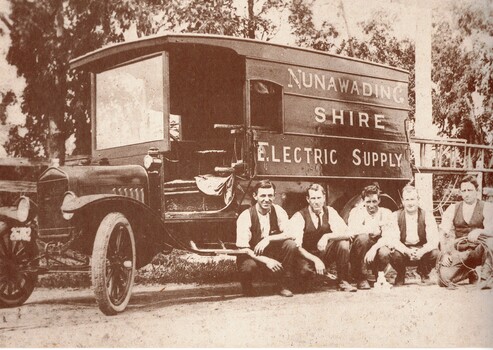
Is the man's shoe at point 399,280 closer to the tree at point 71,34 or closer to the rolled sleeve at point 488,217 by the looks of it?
the rolled sleeve at point 488,217

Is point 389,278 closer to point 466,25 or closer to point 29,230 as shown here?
point 466,25

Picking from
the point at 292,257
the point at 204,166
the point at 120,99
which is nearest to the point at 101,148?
the point at 120,99

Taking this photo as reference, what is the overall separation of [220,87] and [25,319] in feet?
6.58

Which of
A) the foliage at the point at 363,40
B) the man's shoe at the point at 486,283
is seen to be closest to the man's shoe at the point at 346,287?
the man's shoe at the point at 486,283

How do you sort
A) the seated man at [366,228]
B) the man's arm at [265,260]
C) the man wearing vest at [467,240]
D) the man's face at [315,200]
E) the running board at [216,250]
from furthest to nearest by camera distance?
the man wearing vest at [467,240] → the seated man at [366,228] → the man's face at [315,200] → the man's arm at [265,260] → the running board at [216,250]

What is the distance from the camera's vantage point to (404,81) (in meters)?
4.97

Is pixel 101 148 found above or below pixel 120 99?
below

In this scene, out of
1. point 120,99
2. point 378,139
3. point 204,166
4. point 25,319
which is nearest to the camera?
point 25,319

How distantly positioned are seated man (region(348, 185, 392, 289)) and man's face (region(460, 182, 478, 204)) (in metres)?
0.65

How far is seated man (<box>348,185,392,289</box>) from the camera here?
4.50 metres

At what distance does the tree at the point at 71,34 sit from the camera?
3988 millimetres

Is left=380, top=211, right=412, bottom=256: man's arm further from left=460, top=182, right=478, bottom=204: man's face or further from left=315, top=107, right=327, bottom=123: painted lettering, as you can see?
left=315, top=107, right=327, bottom=123: painted lettering

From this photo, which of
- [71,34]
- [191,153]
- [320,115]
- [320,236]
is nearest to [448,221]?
[320,236]

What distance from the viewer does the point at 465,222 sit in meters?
4.77
